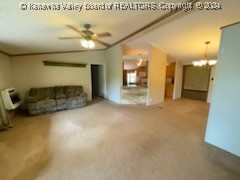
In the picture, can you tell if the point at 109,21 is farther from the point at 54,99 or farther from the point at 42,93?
the point at 42,93

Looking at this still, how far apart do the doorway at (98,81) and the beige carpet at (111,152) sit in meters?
3.59

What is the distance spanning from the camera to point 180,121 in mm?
3471

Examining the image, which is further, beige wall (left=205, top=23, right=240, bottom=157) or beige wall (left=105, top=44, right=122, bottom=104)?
beige wall (left=105, top=44, right=122, bottom=104)

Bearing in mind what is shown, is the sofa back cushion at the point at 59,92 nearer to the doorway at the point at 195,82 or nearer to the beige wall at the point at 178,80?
the beige wall at the point at 178,80

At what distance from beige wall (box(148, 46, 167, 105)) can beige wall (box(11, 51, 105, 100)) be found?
285 cm

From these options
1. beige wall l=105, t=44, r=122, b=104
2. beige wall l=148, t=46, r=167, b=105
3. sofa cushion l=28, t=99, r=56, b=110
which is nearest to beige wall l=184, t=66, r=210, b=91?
beige wall l=148, t=46, r=167, b=105

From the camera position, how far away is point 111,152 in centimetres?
207

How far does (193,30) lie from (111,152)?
382 centimetres

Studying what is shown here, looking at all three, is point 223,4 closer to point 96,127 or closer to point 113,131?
point 113,131

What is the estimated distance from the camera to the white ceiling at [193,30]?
Answer: 2.46 meters

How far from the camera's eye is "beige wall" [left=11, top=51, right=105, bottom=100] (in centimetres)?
439

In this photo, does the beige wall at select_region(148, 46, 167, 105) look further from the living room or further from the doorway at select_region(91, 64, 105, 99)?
the doorway at select_region(91, 64, 105, 99)

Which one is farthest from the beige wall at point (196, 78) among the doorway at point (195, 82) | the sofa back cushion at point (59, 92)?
the sofa back cushion at point (59, 92)

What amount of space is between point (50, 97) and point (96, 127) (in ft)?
8.51
